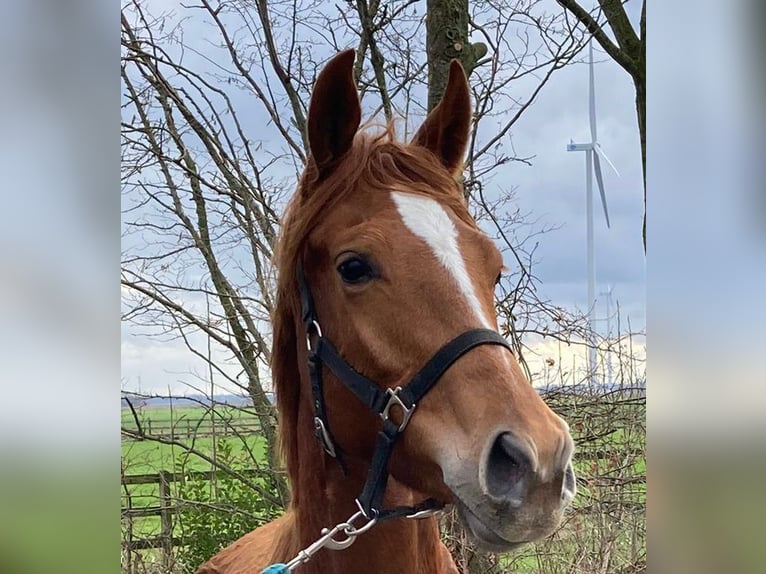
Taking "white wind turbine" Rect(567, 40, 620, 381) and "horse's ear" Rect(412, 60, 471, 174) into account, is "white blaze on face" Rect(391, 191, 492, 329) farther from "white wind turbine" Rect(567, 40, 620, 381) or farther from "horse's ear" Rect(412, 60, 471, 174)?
"white wind turbine" Rect(567, 40, 620, 381)

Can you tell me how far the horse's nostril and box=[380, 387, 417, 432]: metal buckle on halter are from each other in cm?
24

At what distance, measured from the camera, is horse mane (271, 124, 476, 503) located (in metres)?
1.67

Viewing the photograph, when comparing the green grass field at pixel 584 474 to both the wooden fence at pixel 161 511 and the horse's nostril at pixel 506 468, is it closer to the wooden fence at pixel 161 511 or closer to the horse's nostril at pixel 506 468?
the wooden fence at pixel 161 511

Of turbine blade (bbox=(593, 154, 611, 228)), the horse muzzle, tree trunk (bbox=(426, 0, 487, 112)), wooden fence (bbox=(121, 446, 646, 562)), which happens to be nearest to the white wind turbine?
turbine blade (bbox=(593, 154, 611, 228))

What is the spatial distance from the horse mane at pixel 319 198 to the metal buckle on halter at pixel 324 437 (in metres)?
0.20

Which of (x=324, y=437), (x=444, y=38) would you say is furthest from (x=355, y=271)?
(x=444, y=38)

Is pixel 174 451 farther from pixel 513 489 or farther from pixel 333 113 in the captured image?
pixel 513 489

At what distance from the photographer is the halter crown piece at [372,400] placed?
138 cm

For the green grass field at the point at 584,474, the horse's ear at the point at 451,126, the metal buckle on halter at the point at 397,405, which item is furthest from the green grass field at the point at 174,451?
the metal buckle on halter at the point at 397,405

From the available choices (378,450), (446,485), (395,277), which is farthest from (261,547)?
(395,277)

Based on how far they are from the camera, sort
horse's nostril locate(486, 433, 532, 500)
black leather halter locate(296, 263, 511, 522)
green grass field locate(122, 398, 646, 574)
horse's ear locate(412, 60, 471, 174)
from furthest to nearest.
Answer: green grass field locate(122, 398, 646, 574) → horse's ear locate(412, 60, 471, 174) → black leather halter locate(296, 263, 511, 522) → horse's nostril locate(486, 433, 532, 500)

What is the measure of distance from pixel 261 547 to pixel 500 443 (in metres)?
1.53

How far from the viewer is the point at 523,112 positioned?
3.99 metres
